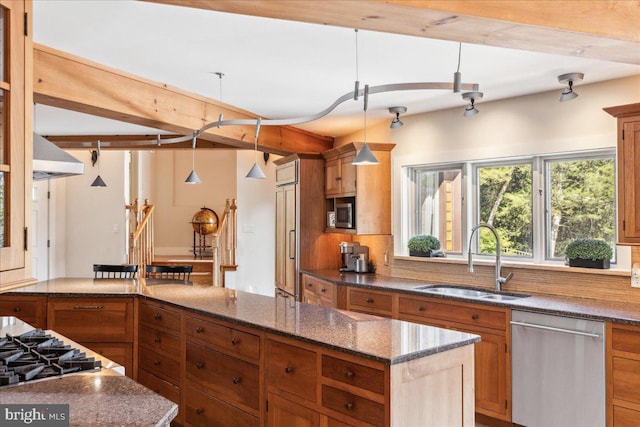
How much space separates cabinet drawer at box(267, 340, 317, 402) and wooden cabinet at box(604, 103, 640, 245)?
7.50ft

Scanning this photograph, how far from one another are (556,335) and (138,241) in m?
6.23

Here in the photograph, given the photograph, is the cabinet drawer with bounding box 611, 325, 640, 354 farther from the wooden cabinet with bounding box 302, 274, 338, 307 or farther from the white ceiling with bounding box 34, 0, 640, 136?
the wooden cabinet with bounding box 302, 274, 338, 307

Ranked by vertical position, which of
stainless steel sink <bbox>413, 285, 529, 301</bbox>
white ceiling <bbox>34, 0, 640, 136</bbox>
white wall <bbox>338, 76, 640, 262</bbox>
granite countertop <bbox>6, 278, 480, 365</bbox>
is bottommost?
stainless steel sink <bbox>413, 285, 529, 301</bbox>

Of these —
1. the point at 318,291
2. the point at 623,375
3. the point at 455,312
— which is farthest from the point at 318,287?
the point at 623,375

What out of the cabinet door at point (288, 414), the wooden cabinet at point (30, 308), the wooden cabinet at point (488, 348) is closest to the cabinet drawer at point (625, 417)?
the wooden cabinet at point (488, 348)

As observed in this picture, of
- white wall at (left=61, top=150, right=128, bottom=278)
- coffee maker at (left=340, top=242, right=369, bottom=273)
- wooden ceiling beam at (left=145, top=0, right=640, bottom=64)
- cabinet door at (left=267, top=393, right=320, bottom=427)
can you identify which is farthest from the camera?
white wall at (left=61, top=150, right=128, bottom=278)

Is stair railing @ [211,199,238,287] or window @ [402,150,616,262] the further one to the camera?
stair railing @ [211,199,238,287]

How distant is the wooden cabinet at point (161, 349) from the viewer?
146 inches

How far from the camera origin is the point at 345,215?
5.82 metres

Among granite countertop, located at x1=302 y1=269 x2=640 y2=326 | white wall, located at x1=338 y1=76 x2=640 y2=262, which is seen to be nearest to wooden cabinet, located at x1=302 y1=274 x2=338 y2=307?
granite countertop, located at x1=302 y1=269 x2=640 y2=326

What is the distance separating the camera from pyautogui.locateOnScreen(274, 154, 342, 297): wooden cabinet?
6188 millimetres

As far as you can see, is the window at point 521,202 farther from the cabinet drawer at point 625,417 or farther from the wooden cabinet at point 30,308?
the wooden cabinet at point 30,308

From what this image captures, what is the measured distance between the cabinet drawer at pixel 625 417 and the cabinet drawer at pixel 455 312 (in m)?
0.85

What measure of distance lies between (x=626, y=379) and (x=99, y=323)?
12.2 ft
